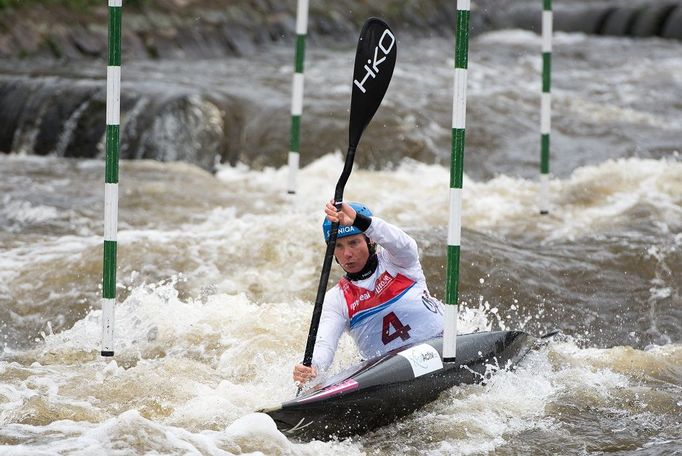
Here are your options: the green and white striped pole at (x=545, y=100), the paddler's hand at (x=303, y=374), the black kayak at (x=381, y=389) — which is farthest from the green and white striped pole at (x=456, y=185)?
the green and white striped pole at (x=545, y=100)

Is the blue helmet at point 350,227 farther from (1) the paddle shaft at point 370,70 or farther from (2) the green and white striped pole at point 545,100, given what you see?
(2) the green and white striped pole at point 545,100

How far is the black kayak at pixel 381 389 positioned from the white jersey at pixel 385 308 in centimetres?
14

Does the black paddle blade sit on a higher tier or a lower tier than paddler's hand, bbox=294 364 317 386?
higher

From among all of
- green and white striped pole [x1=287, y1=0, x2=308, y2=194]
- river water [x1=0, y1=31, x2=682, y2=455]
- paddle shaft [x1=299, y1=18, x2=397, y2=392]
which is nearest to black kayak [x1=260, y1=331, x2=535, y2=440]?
river water [x1=0, y1=31, x2=682, y2=455]

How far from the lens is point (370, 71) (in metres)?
4.47

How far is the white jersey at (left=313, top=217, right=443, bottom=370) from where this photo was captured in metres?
4.49

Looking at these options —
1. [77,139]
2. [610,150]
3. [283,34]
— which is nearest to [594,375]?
[610,150]

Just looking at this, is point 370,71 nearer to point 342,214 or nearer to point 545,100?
point 342,214

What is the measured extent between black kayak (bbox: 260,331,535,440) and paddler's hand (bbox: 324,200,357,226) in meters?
0.56

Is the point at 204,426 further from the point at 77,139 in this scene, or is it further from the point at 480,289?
the point at 77,139

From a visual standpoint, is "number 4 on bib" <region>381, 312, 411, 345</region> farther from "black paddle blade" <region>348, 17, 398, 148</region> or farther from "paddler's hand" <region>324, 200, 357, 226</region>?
"black paddle blade" <region>348, 17, 398, 148</region>

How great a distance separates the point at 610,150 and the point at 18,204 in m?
5.00

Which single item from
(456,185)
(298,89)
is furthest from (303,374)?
(298,89)

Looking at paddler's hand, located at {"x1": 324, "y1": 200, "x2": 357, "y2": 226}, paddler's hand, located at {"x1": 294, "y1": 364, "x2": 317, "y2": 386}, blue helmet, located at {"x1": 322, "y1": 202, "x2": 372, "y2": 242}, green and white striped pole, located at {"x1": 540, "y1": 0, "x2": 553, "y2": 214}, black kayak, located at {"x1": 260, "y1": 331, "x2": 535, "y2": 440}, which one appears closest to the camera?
black kayak, located at {"x1": 260, "y1": 331, "x2": 535, "y2": 440}
